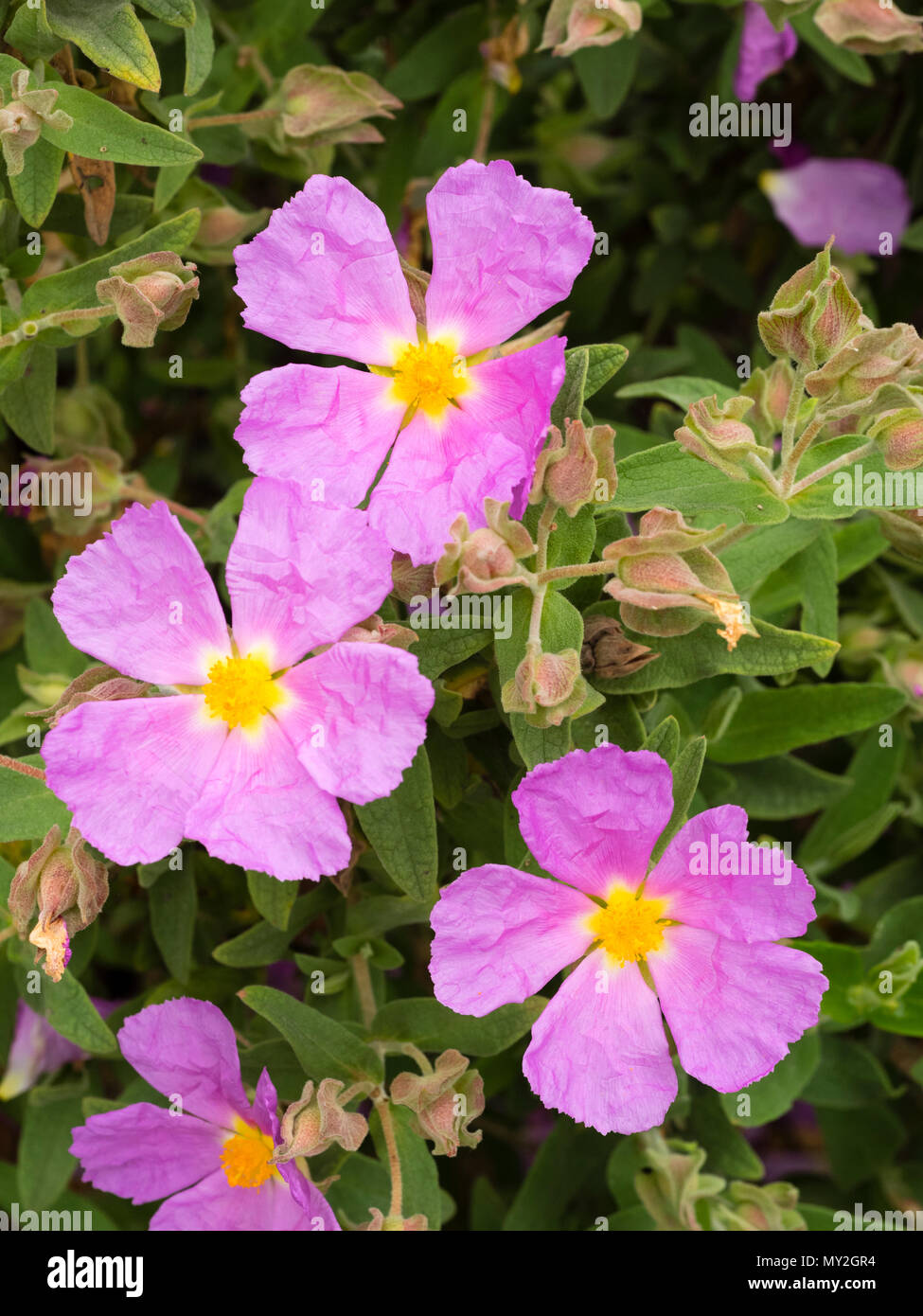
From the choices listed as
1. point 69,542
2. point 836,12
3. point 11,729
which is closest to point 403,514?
point 11,729

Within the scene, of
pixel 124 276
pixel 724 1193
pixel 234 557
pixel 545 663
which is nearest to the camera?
pixel 545 663

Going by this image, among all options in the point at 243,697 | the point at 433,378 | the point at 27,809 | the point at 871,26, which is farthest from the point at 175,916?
the point at 871,26

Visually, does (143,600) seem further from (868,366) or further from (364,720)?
(868,366)

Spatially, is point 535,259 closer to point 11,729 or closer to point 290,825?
point 290,825

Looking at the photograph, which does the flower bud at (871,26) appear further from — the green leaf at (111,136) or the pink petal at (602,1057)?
the pink petal at (602,1057)

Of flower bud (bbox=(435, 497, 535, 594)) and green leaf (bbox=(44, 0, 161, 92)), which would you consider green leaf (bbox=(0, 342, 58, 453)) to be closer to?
green leaf (bbox=(44, 0, 161, 92))

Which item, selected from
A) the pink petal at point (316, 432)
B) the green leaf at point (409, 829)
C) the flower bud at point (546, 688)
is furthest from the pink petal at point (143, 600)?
the flower bud at point (546, 688)
